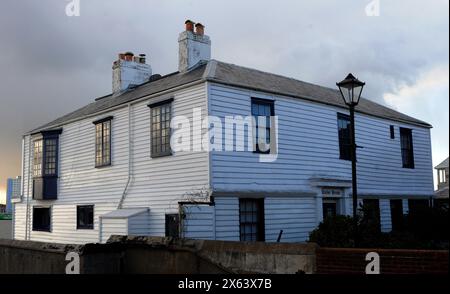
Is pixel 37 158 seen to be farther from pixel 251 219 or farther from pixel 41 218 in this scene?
pixel 251 219

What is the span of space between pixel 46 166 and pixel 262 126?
1201 cm

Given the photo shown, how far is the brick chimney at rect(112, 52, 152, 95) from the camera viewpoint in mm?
22609

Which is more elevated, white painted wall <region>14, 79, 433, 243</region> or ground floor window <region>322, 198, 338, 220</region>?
white painted wall <region>14, 79, 433, 243</region>

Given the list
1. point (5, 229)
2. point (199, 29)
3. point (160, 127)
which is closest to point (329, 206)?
point (160, 127)

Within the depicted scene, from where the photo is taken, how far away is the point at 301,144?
18.3 meters

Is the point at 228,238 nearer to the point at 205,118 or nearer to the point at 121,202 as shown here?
the point at 205,118

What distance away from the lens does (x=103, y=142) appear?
814 inches

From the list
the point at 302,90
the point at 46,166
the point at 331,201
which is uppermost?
the point at 302,90

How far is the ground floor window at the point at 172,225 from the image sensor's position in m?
16.2

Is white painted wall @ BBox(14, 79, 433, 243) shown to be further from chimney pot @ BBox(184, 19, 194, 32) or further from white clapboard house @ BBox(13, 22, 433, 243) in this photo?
chimney pot @ BBox(184, 19, 194, 32)

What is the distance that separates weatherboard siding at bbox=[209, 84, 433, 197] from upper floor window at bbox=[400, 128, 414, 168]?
319 millimetres

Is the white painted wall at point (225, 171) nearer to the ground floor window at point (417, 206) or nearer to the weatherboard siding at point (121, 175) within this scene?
the weatherboard siding at point (121, 175)

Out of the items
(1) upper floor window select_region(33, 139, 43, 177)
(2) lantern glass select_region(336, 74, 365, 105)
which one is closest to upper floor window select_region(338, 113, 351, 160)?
(2) lantern glass select_region(336, 74, 365, 105)
